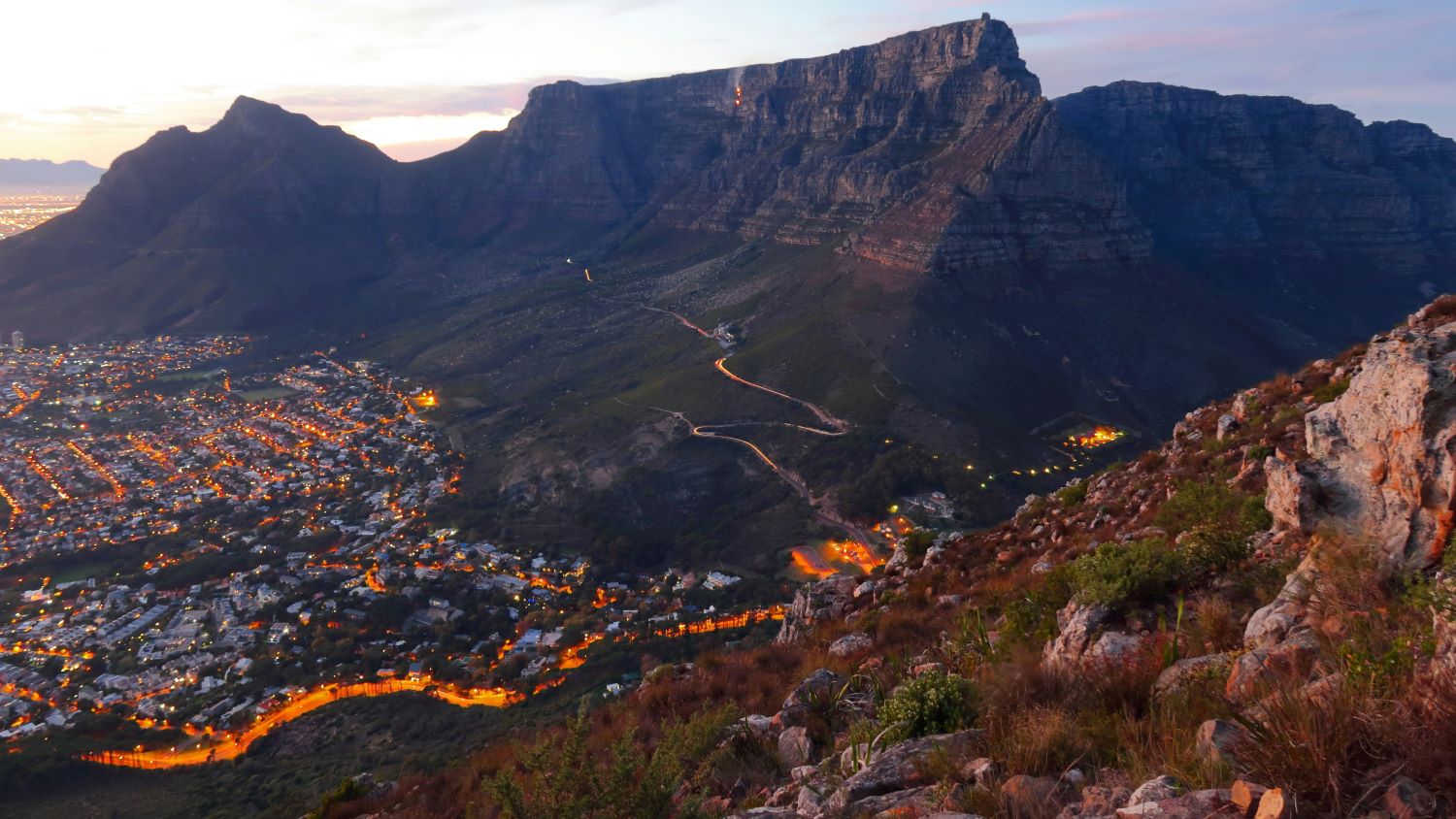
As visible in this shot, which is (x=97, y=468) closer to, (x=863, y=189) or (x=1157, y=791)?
(x=1157, y=791)

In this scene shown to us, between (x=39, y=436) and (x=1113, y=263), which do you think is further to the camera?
(x=1113, y=263)

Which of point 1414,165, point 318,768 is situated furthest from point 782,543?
point 1414,165

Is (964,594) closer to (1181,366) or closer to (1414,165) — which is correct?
(1181,366)

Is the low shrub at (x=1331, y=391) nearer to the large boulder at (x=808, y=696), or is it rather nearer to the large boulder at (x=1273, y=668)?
the large boulder at (x=1273, y=668)

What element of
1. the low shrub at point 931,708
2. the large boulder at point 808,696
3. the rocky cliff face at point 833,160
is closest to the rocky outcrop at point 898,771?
the low shrub at point 931,708

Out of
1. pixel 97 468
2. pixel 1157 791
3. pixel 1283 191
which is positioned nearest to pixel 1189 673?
pixel 1157 791

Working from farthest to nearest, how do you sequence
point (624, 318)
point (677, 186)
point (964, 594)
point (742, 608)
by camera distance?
1. point (677, 186)
2. point (624, 318)
3. point (742, 608)
4. point (964, 594)
